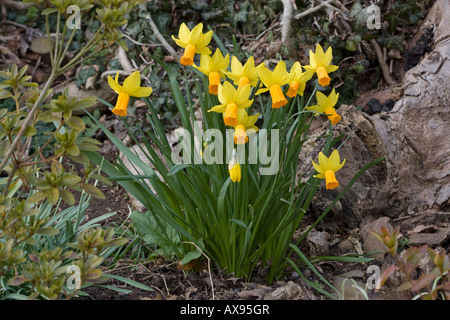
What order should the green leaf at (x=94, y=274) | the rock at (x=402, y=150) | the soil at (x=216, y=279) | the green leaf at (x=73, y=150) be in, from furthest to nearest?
the rock at (x=402, y=150) < the soil at (x=216, y=279) < the green leaf at (x=73, y=150) < the green leaf at (x=94, y=274)

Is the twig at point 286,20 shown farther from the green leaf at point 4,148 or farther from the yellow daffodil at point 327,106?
the green leaf at point 4,148

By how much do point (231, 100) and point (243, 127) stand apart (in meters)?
0.10

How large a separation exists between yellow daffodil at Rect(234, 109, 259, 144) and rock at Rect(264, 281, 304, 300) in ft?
1.91

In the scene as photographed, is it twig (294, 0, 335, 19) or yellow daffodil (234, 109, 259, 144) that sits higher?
twig (294, 0, 335, 19)

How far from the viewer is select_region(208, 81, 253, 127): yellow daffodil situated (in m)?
1.80

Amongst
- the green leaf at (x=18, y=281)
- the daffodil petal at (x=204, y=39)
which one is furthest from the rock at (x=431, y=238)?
the green leaf at (x=18, y=281)

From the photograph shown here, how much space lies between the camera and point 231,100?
1.84 meters

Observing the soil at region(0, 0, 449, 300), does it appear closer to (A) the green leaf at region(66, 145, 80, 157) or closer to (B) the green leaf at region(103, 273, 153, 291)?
(B) the green leaf at region(103, 273, 153, 291)

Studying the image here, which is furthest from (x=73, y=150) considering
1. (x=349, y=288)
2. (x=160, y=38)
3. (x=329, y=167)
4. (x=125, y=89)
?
(x=160, y=38)

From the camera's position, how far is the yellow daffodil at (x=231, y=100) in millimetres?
1805

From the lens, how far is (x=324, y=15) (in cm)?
342

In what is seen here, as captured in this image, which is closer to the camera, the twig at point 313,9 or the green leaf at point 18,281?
Answer: the green leaf at point 18,281

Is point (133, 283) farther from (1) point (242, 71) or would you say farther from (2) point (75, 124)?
(1) point (242, 71)

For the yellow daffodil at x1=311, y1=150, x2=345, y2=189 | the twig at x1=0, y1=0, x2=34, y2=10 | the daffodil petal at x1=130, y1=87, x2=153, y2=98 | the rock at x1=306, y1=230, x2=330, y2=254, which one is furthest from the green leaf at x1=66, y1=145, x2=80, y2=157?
the twig at x1=0, y1=0, x2=34, y2=10
